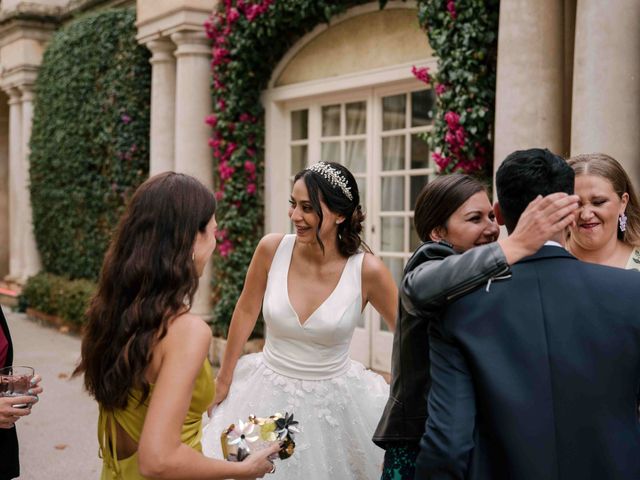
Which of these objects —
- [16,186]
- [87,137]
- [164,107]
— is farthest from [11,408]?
[16,186]

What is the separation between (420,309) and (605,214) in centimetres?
125

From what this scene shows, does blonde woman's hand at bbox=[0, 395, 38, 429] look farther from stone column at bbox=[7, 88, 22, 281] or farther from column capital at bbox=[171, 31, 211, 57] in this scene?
stone column at bbox=[7, 88, 22, 281]

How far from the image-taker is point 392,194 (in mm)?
7285

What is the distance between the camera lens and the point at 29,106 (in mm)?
12492

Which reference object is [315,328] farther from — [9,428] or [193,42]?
[193,42]

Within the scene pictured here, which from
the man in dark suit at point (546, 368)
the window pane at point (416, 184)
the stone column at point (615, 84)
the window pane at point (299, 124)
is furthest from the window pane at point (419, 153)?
the man in dark suit at point (546, 368)

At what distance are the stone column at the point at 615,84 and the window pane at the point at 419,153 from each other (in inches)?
96.6

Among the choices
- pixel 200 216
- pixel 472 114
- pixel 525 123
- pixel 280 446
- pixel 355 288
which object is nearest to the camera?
pixel 200 216

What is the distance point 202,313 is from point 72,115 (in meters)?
4.34

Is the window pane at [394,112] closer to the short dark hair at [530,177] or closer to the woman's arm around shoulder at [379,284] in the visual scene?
the woman's arm around shoulder at [379,284]

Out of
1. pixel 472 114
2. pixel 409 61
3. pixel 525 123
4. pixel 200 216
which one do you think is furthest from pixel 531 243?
pixel 409 61

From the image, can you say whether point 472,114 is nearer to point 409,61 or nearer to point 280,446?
point 409,61

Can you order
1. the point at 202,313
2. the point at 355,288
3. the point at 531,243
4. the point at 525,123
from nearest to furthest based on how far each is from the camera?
1. the point at 531,243
2. the point at 355,288
3. the point at 525,123
4. the point at 202,313

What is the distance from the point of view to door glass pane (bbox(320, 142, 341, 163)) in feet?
25.5
